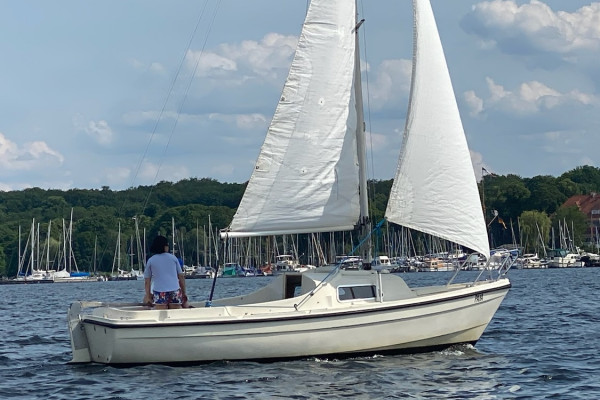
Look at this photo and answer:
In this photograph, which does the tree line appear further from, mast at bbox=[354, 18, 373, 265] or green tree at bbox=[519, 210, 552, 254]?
mast at bbox=[354, 18, 373, 265]

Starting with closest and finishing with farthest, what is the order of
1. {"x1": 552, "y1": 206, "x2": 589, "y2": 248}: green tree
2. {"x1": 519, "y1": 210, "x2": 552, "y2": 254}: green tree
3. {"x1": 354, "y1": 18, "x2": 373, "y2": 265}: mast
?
1. {"x1": 354, "y1": 18, "x2": 373, "y2": 265}: mast
2. {"x1": 519, "y1": 210, "x2": 552, "y2": 254}: green tree
3. {"x1": 552, "y1": 206, "x2": 589, "y2": 248}: green tree

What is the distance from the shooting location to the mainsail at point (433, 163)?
75.9 ft

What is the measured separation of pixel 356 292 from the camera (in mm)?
22609

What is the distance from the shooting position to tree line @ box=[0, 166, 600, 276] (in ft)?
454

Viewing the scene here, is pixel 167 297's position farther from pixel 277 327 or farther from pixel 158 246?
pixel 277 327

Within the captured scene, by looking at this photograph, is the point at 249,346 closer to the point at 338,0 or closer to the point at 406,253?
the point at 338,0

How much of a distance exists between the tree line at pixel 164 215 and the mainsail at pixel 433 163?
3768 inches

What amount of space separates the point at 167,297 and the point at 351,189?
4528mm

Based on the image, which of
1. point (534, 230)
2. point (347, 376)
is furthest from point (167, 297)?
point (534, 230)

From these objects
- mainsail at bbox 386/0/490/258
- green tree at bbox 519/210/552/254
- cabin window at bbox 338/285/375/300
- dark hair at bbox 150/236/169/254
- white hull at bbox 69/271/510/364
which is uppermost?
green tree at bbox 519/210/552/254

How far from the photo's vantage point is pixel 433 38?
2373 cm

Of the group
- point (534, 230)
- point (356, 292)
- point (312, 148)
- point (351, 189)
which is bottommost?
point (356, 292)

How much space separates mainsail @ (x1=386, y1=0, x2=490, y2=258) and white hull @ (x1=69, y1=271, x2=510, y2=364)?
4.27 ft

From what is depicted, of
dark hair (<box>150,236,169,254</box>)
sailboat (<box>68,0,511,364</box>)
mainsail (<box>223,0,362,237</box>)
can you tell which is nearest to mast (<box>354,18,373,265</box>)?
sailboat (<box>68,0,511,364</box>)
